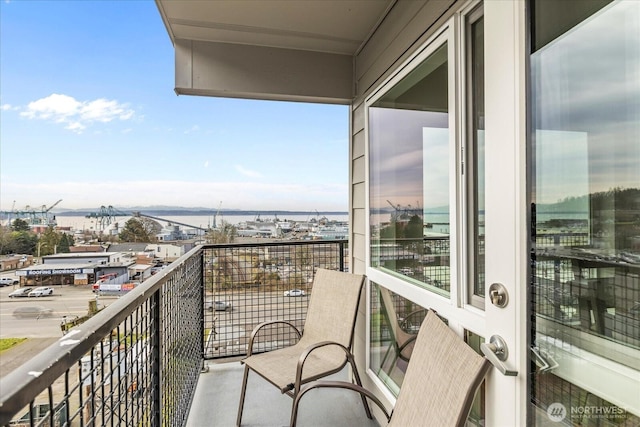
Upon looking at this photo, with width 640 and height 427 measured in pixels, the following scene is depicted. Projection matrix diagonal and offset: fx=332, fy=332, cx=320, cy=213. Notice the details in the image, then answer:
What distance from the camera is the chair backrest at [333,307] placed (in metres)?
2.25

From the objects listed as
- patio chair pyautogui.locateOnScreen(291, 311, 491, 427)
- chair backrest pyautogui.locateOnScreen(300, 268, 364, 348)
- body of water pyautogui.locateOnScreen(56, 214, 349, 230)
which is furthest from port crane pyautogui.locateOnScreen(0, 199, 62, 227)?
patio chair pyautogui.locateOnScreen(291, 311, 491, 427)

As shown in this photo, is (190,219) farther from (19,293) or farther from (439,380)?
(439,380)

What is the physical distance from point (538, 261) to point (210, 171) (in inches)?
243

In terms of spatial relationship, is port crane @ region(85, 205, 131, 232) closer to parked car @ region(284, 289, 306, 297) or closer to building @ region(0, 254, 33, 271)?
building @ region(0, 254, 33, 271)

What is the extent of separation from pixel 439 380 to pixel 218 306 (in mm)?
2264

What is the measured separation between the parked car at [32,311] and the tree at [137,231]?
0.90 m

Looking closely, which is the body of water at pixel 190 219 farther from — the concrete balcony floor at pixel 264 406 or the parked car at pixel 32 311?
the concrete balcony floor at pixel 264 406

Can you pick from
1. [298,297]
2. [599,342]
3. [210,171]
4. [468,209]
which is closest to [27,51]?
[210,171]

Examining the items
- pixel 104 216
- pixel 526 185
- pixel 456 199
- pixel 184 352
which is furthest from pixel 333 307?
pixel 104 216

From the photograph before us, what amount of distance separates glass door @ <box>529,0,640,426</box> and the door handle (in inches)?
A: 2.4

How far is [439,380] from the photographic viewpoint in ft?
3.71

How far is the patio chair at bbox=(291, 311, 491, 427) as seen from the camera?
3.26ft

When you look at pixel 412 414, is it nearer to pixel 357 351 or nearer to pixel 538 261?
pixel 538 261

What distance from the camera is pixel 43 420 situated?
23.3 inches
